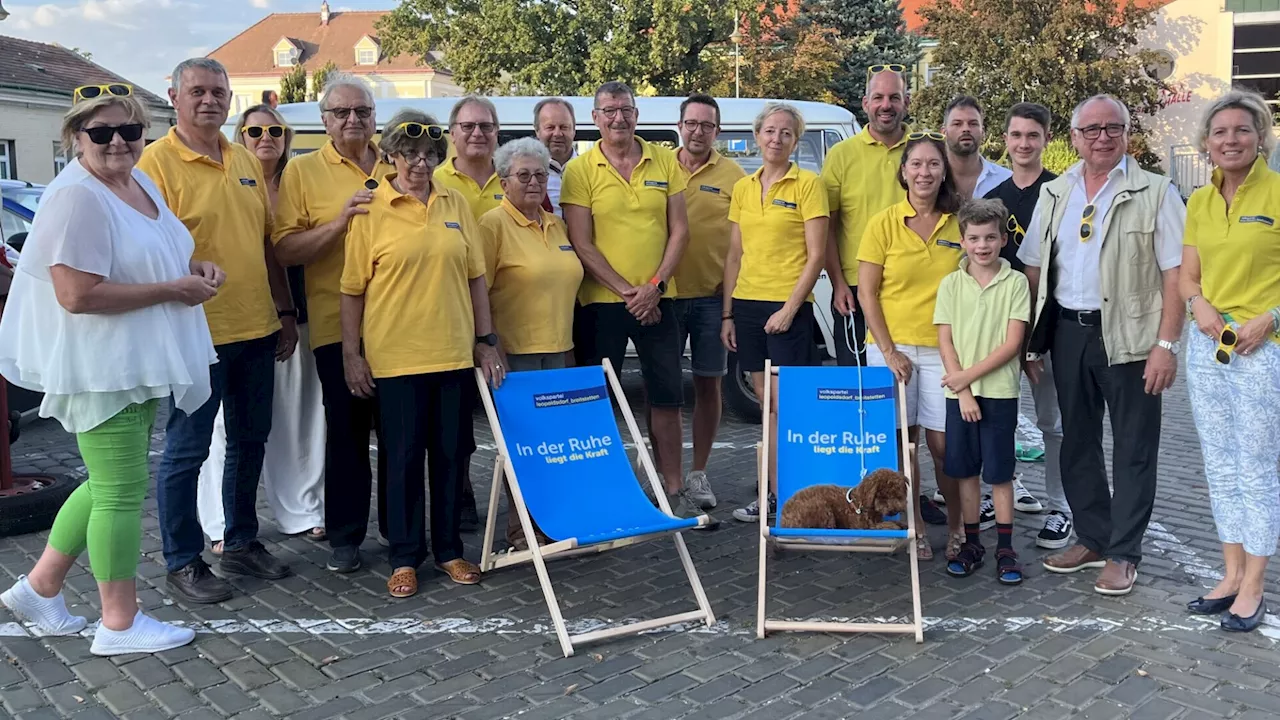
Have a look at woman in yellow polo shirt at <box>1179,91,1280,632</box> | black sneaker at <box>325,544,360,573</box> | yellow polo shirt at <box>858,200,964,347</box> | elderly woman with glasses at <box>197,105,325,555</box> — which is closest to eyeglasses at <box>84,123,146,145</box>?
elderly woman with glasses at <box>197,105,325,555</box>

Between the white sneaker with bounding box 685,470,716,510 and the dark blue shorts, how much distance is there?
1.48 m

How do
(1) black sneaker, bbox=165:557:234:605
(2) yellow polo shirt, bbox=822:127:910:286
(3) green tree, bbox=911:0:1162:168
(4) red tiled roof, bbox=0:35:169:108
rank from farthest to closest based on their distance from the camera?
(3) green tree, bbox=911:0:1162:168 → (4) red tiled roof, bbox=0:35:169:108 → (2) yellow polo shirt, bbox=822:127:910:286 → (1) black sneaker, bbox=165:557:234:605

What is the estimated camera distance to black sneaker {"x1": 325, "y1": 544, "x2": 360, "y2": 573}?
15.0 ft

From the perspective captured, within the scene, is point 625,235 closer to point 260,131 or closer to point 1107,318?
point 260,131

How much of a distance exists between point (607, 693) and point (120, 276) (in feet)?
7.23

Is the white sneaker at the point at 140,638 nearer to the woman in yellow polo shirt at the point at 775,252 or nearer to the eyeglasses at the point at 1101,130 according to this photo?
the woman in yellow polo shirt at the point at 775,252

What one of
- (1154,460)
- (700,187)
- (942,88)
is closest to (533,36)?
(942,88)

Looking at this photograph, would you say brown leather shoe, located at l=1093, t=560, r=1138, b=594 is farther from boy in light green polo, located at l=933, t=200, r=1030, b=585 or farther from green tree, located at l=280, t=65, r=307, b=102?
green tree, located at l=280, t=65, r=307, b=102

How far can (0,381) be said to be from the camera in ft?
17.7

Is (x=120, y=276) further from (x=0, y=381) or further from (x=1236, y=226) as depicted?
(x=1236, y=226)

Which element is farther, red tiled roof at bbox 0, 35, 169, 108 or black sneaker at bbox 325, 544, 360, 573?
red tiled roof at bbox 0, 35, 169, 108

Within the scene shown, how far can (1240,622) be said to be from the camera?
3844mm

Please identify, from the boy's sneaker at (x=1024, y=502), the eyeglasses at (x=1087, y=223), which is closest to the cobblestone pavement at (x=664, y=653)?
the boy's sneaker at (x=1024, y=502)

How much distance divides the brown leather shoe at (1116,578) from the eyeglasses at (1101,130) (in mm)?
1799
